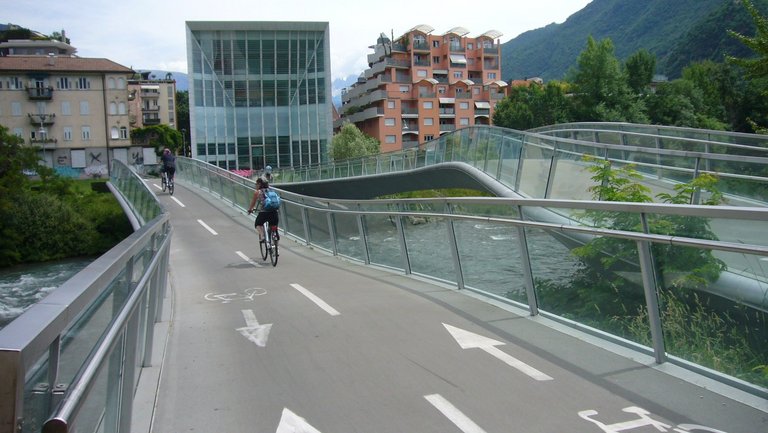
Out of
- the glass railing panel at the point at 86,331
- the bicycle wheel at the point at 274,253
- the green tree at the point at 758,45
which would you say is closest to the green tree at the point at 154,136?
the bicycle wheel at the point at 274,253

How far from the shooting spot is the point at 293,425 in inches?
174

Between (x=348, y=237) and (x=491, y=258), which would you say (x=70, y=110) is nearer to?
(x=348, y=237)

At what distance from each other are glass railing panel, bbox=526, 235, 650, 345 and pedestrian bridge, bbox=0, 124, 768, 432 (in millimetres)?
20

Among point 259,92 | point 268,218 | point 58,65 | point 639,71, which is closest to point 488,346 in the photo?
point 268,218

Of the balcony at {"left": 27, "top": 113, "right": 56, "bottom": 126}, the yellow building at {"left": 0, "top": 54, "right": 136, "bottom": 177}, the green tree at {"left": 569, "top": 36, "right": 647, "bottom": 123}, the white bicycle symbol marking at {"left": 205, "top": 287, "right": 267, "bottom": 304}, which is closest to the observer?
the white bicycle symbol marking at {"left": 205, "top": 287, "right": 267, "bottom": 304}

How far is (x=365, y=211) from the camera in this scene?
43.4 ft

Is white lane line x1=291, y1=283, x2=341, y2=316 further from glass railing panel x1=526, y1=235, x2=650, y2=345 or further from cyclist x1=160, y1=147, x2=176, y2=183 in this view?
cyclist x1=160, y1=147, x2=176, y2=183

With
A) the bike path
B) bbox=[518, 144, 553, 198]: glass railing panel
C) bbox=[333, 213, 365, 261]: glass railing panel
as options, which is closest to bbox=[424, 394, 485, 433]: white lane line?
the bike path

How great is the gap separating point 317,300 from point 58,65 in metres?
87.4

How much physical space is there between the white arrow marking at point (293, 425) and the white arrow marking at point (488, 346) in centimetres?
181

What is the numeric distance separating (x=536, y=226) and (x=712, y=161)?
7.75 metres

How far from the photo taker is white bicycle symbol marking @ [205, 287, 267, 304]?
31.2ft

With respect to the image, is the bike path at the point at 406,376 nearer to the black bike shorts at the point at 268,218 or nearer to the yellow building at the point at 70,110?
the black bike shorts at the point at 268,218

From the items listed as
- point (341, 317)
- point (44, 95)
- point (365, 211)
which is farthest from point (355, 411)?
point (44, 95)
